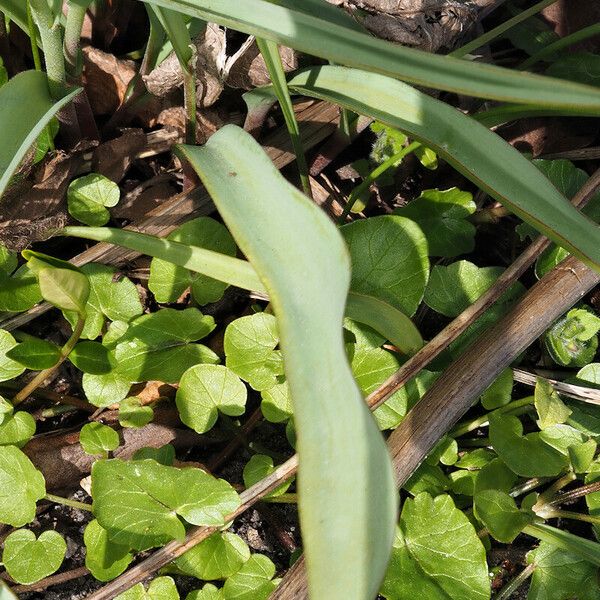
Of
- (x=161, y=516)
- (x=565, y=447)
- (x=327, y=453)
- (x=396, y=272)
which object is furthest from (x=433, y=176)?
(x=327, y=453)

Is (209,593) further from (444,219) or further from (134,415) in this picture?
(444,219)

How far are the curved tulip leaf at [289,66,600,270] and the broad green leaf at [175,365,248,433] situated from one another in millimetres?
428

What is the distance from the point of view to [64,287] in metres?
0.81

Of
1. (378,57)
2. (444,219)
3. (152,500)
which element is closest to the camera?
(378,57)

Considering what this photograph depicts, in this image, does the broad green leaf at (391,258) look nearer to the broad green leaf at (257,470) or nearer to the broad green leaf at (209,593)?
the broad green leaf at (257,470)

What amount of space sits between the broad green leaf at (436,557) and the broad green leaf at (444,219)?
396 mm

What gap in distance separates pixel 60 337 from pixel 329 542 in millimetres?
778

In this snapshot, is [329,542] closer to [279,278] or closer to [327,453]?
[327,453]

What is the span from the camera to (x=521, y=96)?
2.19 ft

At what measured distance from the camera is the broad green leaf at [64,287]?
77cm

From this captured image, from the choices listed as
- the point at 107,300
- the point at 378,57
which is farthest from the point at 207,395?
the point at 378,57

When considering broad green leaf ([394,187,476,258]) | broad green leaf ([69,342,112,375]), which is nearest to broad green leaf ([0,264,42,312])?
broad green leaf ([69,342,112,375])

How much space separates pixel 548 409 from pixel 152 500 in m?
0.57

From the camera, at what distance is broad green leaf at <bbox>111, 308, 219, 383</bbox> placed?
1043 mm
